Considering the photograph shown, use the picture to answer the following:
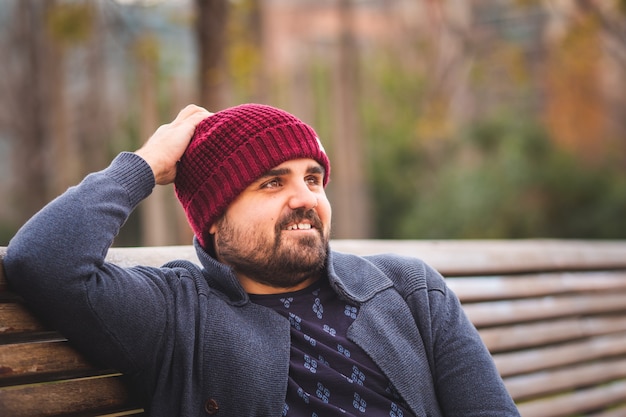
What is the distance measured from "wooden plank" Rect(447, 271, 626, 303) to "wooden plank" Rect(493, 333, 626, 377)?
282mm

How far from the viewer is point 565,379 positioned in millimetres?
4789

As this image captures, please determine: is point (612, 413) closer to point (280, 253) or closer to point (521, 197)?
point (280, 253)

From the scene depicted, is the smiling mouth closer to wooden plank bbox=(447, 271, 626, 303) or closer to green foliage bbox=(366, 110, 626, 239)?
wooden plank bbox=(447, 271, 626, 303)

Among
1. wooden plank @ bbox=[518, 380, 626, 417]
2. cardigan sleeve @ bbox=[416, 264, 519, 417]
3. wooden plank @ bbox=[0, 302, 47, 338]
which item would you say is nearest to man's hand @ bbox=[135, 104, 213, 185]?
wooden plank @ bbox=[0, 302, 47, 338]

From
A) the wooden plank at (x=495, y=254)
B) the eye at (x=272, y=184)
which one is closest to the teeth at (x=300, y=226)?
the eye at (x=272, y=184)

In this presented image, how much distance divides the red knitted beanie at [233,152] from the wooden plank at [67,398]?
1.92 feet

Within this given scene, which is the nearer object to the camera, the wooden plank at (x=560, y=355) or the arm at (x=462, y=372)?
the arm at (x=462, y=372)

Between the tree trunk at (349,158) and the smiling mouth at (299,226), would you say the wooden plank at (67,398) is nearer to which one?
the smiling mouth at (299,226)

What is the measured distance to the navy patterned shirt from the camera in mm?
2529

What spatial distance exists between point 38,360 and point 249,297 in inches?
25.6

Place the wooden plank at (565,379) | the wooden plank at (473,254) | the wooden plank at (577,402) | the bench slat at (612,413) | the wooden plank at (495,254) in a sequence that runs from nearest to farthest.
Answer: the wooden plank at (473,254) → the wooden plank at (495,254) → the wooden plank at (565,379) → the wooden plank at (577,402) → the bench slat at (612,413)

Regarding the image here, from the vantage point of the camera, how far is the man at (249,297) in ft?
7.64

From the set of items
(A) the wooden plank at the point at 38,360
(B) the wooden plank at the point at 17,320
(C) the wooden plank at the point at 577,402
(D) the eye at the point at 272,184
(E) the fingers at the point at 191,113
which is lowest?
(C) the wooden plank at the point at 577,402

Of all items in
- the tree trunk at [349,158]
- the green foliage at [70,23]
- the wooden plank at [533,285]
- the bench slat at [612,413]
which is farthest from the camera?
the tree trunk at [349,158]
